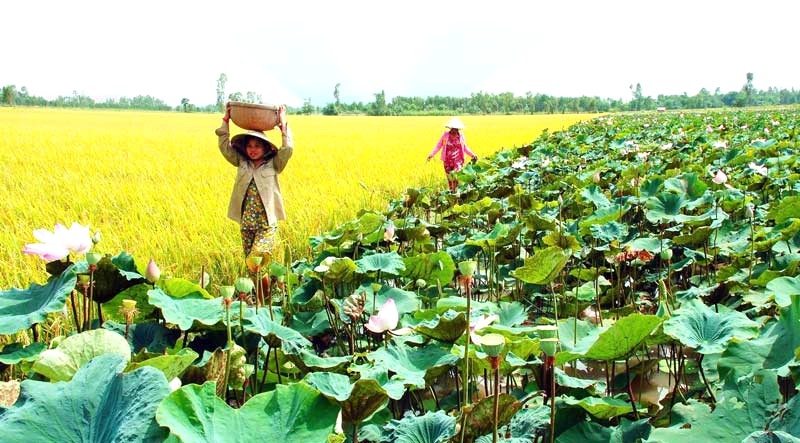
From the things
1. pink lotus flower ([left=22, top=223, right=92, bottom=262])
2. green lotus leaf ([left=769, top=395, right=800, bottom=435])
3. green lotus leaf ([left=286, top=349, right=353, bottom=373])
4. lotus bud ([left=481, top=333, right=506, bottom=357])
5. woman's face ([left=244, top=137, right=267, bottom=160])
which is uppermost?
woman's face ([left=244, top=137, right=267, bottom=160])

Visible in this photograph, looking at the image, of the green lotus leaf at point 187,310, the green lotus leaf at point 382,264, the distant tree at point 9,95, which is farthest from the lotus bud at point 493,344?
the distant tree at point 9,95

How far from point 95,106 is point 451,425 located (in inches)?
3325

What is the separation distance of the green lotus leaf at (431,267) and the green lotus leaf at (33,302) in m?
1.05

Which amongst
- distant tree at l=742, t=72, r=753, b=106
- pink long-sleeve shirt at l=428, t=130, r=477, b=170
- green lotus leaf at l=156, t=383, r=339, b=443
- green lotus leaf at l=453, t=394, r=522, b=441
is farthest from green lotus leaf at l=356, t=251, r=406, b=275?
distant tree at l=742, t=72, r=753, b=106

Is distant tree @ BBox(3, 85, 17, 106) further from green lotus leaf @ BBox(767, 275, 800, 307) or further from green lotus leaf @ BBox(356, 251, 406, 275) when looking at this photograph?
green lotus leaf @ BBox(767, 275, 800, 307)

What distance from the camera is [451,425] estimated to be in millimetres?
965

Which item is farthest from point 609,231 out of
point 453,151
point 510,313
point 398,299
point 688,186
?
point 453,151

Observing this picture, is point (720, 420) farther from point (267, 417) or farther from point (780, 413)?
point (267, 417)

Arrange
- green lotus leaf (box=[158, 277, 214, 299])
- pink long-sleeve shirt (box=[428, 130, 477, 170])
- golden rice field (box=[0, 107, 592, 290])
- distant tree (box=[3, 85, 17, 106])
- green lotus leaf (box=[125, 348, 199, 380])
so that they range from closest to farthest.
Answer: green lotus leaf (box=[125, 348, 199, 380]), green lotus leaf (box=[158, 277, 214, 299]), golden rice field (box=[0, 107, 592, 290]), pink long-sleeve shirt (box=[428, 130, 477, 170]), distant tree (box=[3, 85, 17, 106])

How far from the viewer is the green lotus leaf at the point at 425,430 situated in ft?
3.17

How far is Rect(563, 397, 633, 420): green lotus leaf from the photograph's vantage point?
1098 millimetres

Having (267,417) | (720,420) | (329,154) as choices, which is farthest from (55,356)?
(329,154)

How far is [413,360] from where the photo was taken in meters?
1.27

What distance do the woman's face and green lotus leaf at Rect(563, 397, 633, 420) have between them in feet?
7.53
